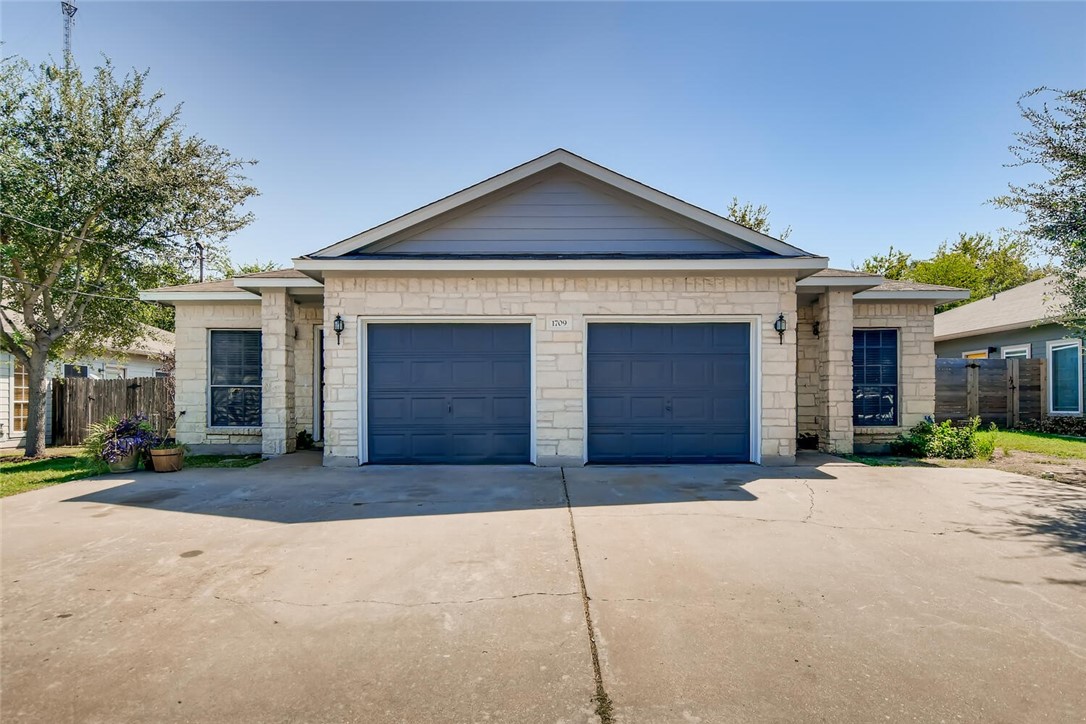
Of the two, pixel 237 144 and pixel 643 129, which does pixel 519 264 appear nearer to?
pixel 643 129

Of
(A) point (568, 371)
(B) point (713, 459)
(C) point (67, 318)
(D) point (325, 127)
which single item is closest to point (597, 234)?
(A) point (568, 371)

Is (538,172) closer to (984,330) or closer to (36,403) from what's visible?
(36,403)

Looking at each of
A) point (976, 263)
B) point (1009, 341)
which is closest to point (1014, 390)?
point (1009, 341)

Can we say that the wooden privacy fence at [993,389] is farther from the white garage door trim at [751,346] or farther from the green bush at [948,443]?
the white garage door trim at [751,346]

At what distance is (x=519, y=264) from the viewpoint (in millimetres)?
8367

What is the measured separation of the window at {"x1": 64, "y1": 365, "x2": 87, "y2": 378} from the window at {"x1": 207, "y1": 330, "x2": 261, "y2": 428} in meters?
8.37

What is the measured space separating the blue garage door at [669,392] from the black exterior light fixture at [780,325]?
45 centimetres

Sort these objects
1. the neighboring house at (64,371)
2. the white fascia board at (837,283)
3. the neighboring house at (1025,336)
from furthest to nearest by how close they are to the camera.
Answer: the neighboring house at (1025,336)
the neighboring house at (64,371)
the white fascia board at (837,283)

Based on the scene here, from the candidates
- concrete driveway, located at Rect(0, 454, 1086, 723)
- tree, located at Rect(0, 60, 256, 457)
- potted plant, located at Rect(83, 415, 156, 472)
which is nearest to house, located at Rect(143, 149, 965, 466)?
concrete driveway, located at Rect(0, 454, 1086, 723)

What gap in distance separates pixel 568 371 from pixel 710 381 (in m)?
2.44

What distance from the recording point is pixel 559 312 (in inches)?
343

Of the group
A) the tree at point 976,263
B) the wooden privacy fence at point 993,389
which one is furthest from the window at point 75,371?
the tree at point 976,263

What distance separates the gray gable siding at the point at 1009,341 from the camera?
14.5m

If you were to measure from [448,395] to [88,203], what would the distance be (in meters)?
8.91
